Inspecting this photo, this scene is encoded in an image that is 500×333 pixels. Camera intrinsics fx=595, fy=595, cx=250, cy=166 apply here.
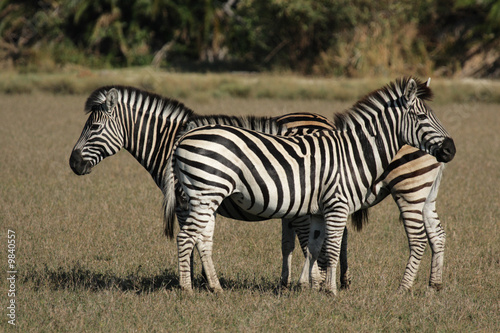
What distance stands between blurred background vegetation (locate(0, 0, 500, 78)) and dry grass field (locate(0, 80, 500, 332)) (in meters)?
13.7

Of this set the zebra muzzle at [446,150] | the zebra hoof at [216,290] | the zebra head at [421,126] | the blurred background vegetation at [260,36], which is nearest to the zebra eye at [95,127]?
the zebra hoof at [216,290]

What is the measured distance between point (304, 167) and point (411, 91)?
3.96 feet

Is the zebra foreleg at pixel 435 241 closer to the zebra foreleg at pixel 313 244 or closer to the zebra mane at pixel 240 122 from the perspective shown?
the zebra foreleg at pixel 313 244

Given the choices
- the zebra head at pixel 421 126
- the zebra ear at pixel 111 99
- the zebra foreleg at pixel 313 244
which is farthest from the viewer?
the zebra ear at pixel 111 99

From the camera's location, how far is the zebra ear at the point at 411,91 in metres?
5.34

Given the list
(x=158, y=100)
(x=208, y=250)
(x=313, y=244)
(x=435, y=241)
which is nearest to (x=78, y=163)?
(x=158, y=100)

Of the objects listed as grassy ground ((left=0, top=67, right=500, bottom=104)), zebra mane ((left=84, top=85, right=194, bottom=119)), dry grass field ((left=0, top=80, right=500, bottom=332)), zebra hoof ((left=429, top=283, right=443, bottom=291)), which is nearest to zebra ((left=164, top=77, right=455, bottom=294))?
dry grass field ((left=0, top=80, right=500, bottom=332))

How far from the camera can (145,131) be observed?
6.07 metres

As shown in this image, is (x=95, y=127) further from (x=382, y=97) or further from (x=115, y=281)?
(x=382, y=97)

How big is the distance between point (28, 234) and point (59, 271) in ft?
4.79

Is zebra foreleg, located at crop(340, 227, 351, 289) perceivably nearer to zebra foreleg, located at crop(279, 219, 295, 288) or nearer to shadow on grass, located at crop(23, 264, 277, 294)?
zebra foreleg, located at crop(279, 219, 295, 288)

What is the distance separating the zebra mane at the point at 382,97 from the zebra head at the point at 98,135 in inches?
86.9

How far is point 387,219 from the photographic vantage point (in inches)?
343

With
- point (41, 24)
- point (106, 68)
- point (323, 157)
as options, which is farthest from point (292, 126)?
point (41, 24)
